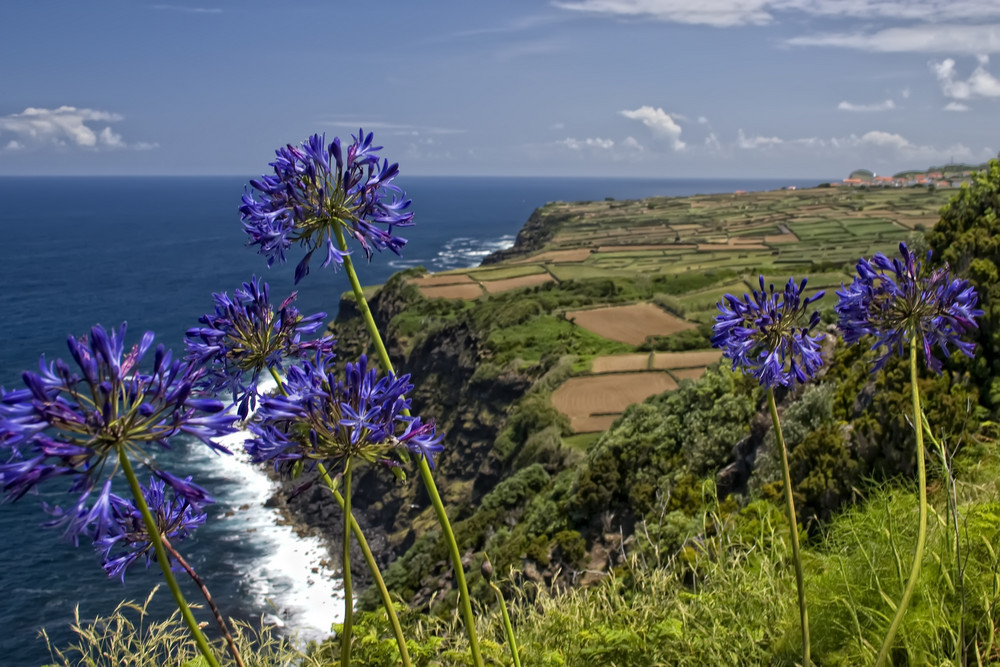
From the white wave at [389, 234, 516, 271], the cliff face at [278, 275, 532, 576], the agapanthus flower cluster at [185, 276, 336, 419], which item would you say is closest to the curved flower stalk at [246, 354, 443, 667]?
the agapanthus flower cluster at [185, 276, 336, 419]

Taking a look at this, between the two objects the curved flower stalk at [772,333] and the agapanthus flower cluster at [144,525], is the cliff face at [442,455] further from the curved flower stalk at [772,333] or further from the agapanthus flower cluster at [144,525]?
the agapanthus flower cluster at [144,525]

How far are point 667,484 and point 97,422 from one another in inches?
683

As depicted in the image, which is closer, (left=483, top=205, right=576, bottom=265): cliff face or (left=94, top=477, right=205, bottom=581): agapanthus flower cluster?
(left=94, top=477, right=205, bottom=581): agapanthus flower cluster

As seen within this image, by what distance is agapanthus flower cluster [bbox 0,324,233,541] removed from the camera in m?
2.73

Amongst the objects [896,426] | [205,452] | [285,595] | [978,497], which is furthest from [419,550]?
[205,452]

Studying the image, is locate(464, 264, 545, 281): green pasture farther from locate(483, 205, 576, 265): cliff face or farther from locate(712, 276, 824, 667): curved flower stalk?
locate(712, 276, 824, 667): curved flower stalk

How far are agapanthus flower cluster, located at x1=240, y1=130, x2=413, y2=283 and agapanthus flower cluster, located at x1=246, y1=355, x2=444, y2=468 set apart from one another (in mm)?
1034

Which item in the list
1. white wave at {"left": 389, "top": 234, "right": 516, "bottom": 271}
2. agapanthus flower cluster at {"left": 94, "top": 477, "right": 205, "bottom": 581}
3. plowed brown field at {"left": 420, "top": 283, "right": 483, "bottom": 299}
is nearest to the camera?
agapanthus flower cluster at {"left": 94, "top": 477, "right": 205, "bottom": 581}

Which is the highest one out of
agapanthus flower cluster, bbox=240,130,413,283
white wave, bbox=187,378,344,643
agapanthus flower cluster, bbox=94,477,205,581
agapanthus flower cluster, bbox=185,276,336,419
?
agapanthus flower cluster, bbox=240,130,413,283

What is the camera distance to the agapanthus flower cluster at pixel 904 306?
4.76 metres

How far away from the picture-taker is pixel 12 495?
2787 millimetres

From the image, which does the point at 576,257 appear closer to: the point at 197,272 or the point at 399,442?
the point at 197,272

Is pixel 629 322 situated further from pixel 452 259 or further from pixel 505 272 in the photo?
pixel 452 259

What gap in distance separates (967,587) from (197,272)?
143 meters
